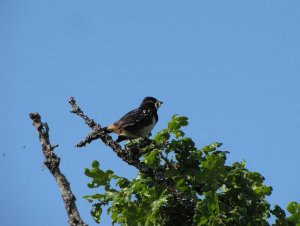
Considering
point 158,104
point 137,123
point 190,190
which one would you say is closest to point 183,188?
point 190,190

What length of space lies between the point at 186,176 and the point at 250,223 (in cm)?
101

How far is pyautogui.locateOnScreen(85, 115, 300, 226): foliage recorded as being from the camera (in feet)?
27.8

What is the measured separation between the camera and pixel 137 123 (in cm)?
1448

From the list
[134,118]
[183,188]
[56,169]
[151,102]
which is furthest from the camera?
[151,102]

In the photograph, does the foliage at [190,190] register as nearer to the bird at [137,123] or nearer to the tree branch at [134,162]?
the tree branch at [134,162]

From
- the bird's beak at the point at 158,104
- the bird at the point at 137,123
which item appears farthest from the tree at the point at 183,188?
the bird's beak at the point at 158,104

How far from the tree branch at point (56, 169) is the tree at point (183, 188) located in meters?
2.22

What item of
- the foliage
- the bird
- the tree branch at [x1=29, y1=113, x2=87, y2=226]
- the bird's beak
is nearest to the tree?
the foliage

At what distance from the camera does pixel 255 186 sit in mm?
9086

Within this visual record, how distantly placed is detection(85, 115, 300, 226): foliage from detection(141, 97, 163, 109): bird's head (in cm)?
663

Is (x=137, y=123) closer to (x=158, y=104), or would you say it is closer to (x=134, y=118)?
(x=134, y=118)

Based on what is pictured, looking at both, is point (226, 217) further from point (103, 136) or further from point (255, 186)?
point (103, 136)

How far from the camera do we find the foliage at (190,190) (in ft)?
27.8

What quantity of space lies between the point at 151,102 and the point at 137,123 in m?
1.71
